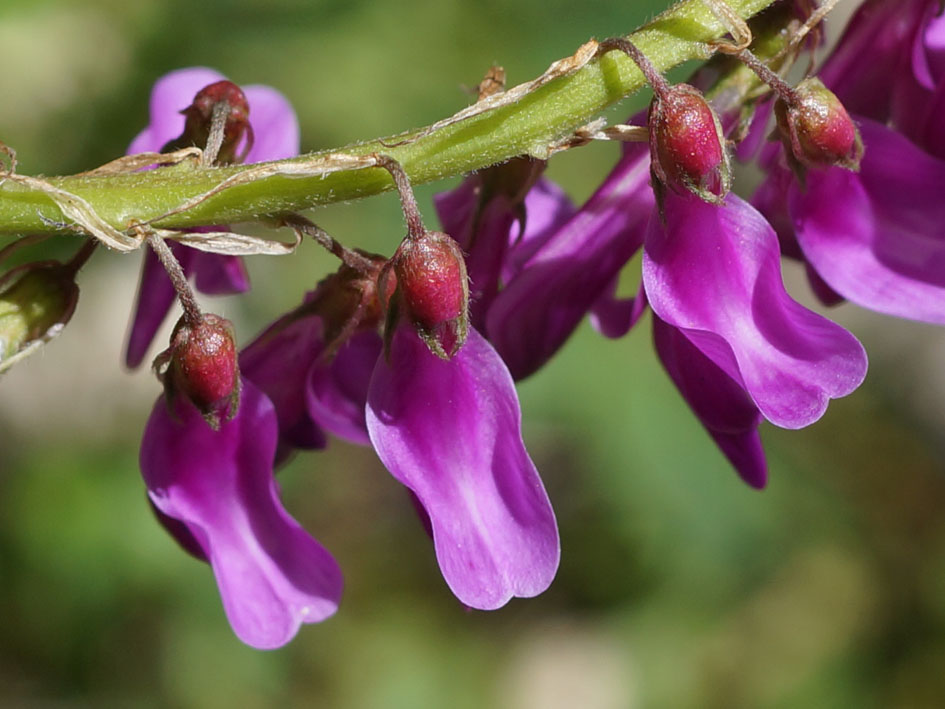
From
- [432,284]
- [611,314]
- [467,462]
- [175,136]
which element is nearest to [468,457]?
[467,462]

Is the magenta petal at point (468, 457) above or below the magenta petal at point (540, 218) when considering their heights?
above

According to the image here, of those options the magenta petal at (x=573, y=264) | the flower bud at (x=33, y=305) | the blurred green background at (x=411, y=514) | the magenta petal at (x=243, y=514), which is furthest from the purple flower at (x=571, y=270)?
the blurred green background at (x=411, y=514)

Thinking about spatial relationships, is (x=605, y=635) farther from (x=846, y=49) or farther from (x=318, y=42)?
(x=846, y=49)

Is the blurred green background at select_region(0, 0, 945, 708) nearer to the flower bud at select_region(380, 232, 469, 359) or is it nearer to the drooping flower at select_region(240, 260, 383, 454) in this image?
the drooping flower at select_region(240, 260, 383, 454)

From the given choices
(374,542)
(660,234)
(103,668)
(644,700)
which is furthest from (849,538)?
(660,234)

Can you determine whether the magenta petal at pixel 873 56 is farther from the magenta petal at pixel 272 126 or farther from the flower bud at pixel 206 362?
the flower bud at pixel 206 362

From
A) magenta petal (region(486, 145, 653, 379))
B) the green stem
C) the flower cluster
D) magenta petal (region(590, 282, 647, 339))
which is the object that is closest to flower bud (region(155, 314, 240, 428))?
the flower cluster
